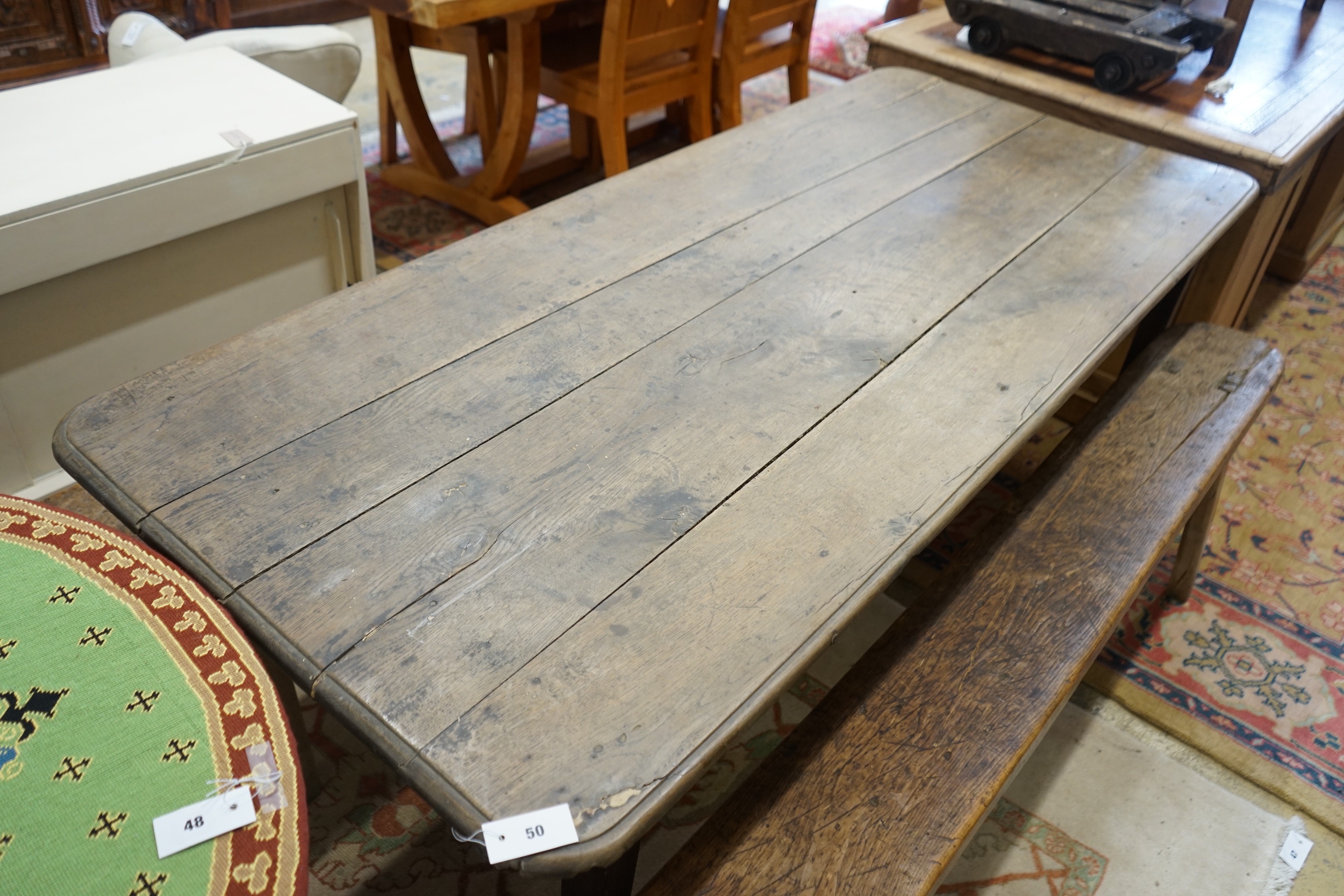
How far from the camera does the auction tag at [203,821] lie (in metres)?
0.77

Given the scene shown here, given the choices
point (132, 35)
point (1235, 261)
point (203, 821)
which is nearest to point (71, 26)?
point (132, 35)

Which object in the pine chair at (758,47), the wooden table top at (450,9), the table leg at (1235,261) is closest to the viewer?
the table leg at (1235,261)

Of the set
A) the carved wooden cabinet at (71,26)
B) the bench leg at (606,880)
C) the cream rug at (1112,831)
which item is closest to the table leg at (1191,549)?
the cream rug at (1112,831)

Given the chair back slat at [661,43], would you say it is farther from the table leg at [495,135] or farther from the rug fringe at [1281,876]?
the rug fringe at [1281,876]

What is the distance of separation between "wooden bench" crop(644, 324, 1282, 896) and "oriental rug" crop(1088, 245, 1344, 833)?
0.40 meters

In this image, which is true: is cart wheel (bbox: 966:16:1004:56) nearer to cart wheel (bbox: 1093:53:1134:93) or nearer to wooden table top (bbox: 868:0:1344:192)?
wooden table top (bbox: 868:0:1344:192)

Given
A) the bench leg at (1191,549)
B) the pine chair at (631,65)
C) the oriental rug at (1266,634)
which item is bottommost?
the oriental rug at (1266,634)

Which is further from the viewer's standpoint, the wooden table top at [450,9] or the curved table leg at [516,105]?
the curved table leg at [516,105]

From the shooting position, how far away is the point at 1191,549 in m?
1.84

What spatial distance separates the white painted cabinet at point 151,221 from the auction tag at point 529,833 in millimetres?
1453

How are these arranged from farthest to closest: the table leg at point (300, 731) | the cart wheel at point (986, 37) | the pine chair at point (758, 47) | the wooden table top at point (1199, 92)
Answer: the pine chair at point (758, 47)
the cart wheel at point (986, 37)
the wooden table top at point (1199, 92)
the table leg at point (300, 731)

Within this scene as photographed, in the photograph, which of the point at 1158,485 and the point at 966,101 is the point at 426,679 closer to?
the point at 1158,485

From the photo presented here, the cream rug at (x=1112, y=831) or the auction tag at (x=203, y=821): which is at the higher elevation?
the auction tag at (x=203, y=821)

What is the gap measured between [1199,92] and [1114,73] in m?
0.23
